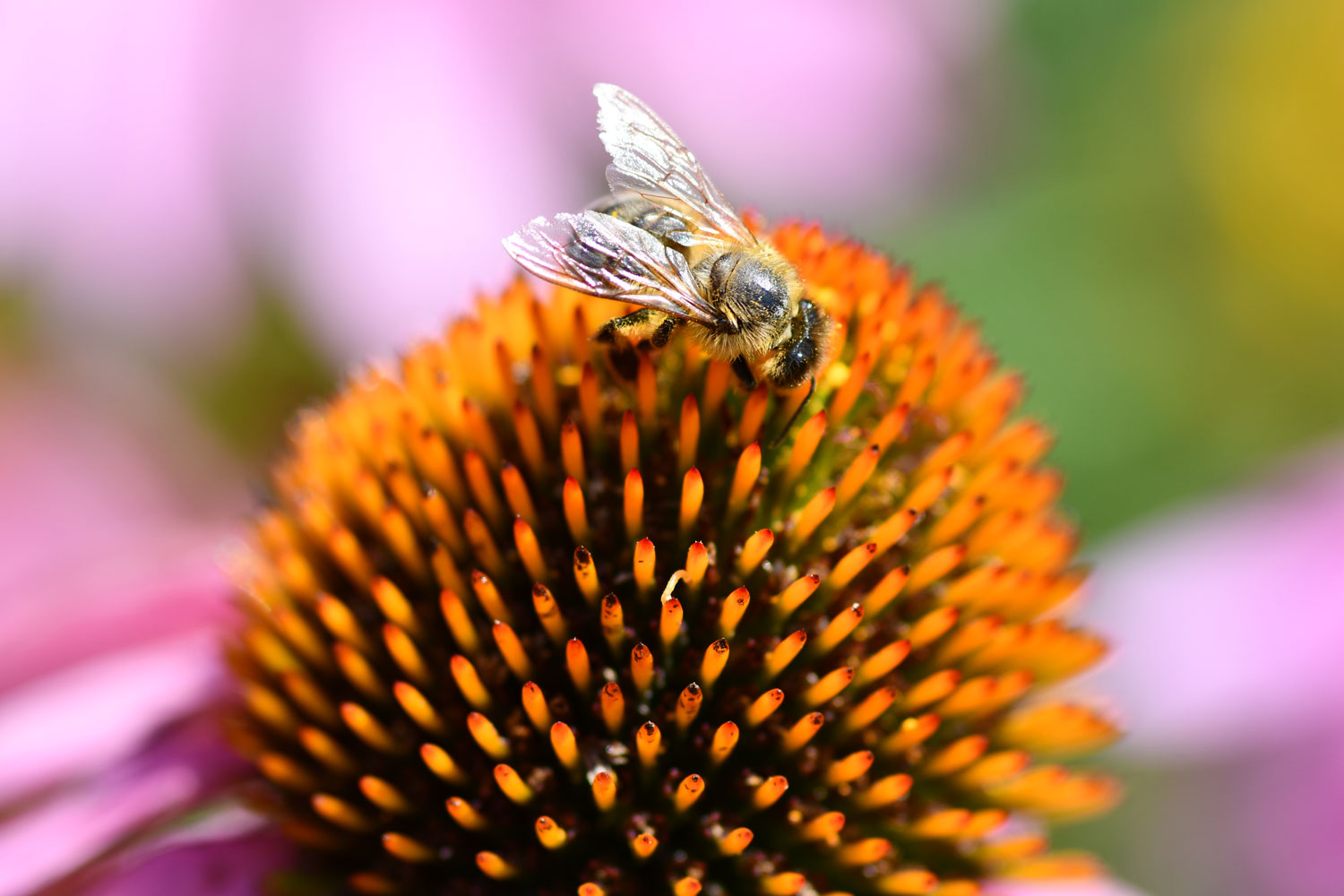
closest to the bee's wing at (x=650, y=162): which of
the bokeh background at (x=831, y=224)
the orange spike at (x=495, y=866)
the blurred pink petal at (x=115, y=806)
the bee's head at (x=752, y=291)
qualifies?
the bee's head at (x=752, y=291)

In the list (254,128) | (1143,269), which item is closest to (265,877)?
(254,128)

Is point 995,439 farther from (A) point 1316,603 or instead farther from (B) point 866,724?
(A) point 1316,603

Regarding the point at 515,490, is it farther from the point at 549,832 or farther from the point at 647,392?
the point at 549,832

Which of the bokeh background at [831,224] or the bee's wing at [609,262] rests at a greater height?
the bokeh background at [831,224]

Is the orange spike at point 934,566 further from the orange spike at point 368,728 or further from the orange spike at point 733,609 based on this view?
the orange spike at point 368,728

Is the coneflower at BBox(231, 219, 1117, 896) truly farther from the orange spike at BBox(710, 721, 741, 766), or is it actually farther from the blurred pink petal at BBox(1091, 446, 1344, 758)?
the blurred pink petal at BBox(1091, 446, 1344, 758)

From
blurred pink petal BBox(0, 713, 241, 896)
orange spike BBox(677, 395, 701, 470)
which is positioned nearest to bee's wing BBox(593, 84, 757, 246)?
orange spike BBox(677, 395, 701, 470)

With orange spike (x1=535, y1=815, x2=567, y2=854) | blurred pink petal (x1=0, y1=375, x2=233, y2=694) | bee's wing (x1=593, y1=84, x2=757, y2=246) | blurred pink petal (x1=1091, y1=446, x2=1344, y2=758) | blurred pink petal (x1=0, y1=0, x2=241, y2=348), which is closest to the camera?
orange spike (x1=535, y1=815, x2=567, y2=854)
